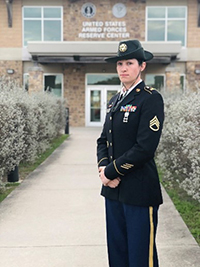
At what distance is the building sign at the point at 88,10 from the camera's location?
20.8 m

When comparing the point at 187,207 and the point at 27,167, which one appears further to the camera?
the point at 27,167

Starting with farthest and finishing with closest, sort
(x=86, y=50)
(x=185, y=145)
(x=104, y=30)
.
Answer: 1. (x=104, y=30)
2. (x=86, y=50)
3. (x=185, y=145)

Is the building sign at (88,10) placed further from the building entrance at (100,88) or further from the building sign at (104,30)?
the building entrance at (100,88)

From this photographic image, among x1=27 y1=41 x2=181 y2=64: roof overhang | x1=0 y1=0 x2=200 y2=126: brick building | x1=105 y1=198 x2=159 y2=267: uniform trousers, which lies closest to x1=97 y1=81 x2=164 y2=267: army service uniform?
x1=105 y1=198 x2=159 y2=267: uniform trousers

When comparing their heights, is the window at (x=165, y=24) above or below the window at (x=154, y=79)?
above

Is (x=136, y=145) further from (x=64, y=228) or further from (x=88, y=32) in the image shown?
(x=88, y=32)

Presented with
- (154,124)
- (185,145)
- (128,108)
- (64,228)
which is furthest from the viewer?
(185,145)

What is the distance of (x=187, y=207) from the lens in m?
5.63

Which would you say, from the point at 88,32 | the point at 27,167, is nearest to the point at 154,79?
the point at 88,32

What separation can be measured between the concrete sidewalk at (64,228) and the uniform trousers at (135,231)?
103cm

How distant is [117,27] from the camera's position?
68.1 ft

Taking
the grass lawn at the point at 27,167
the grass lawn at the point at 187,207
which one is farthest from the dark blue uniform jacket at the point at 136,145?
the grass lawn at the point at 27,167

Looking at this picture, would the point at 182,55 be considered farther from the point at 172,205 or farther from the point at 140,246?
the point at 140,246

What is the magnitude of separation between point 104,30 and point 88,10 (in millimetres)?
1395
